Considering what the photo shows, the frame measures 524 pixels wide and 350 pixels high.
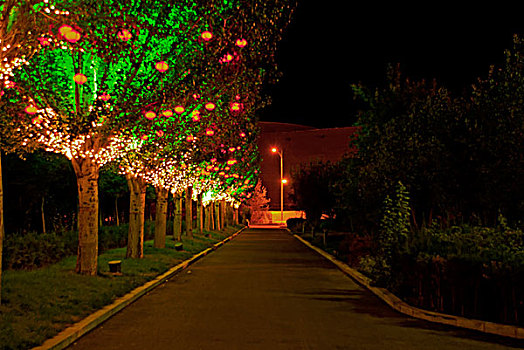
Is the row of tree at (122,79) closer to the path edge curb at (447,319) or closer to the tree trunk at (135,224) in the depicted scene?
the tree trunk at (135,224)

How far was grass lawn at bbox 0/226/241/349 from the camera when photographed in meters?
9.12

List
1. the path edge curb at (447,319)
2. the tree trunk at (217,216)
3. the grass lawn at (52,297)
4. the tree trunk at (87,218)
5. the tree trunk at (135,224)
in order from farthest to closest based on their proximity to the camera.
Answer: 1. the tree trunk at (217,216)
2. the tree trunk at (135,224)
3. the tree trunk at (87,218)
4. the path edge curb at (447,319)
5. the grass lawn at (52,297)

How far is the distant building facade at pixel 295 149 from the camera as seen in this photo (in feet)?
368

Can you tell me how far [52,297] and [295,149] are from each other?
10440 cm

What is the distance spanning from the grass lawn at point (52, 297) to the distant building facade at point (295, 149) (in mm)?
91320

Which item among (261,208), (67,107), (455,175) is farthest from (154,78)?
(261,208)

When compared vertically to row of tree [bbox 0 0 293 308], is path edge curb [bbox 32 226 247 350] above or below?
below

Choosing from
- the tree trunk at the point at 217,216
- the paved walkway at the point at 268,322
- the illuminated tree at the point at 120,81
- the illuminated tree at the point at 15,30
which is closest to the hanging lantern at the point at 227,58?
the illuminated tree at the point at 120,81

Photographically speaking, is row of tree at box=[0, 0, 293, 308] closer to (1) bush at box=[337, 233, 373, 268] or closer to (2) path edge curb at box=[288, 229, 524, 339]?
(2) path edge curb at box=[288, 229, 524, 339]

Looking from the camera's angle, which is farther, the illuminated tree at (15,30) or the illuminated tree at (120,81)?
the illuminated tree at (120,81)

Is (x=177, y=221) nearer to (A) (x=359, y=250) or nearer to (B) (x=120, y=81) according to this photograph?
(A) (x=359, y=250)

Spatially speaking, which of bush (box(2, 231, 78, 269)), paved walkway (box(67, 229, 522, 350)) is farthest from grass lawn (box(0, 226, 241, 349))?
bush (box(2, 231, 78, 269))

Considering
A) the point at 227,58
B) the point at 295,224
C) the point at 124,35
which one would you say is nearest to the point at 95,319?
the point at 124,35

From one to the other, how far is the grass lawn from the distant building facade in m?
91.3
